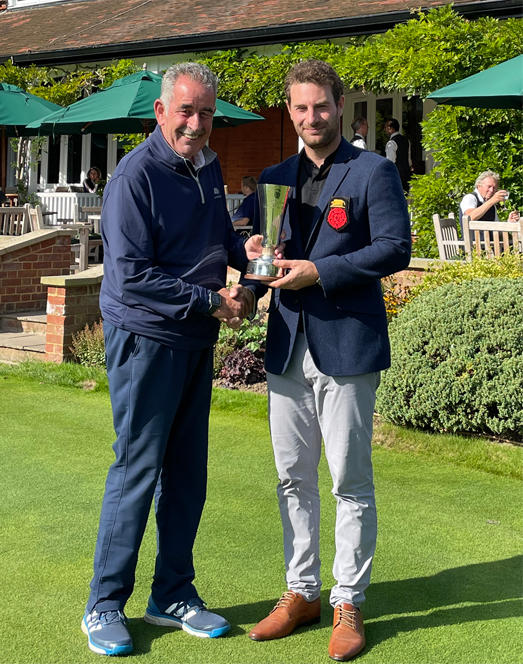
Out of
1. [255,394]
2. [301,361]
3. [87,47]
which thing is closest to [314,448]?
[301,361]

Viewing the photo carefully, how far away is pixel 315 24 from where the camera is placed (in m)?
16.0

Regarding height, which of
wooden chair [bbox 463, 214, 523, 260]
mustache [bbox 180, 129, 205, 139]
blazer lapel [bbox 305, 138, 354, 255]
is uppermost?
wooden chair [bbox 463, 214, 523, 260]

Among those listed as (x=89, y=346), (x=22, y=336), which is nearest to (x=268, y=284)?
(x=89, y=346)

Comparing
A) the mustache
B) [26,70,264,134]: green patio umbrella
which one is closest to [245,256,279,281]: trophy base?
the mustache

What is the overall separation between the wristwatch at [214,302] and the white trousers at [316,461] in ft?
1.20

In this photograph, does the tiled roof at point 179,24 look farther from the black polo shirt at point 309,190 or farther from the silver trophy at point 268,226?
the silver trophy at point 268,226

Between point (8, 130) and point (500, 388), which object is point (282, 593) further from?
point (8, 130)

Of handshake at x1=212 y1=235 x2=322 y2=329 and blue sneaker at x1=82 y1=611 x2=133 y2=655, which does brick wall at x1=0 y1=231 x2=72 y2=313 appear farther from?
blue sneaker at x1=82 y1=611 x2=133 y2=655

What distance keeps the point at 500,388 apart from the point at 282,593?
113 inches

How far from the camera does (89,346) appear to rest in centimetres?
920

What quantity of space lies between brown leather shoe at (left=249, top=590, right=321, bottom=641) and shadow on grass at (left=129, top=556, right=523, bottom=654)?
0.05 m

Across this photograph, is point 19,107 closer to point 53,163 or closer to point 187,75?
point 53,163

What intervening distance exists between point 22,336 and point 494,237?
5029 mm

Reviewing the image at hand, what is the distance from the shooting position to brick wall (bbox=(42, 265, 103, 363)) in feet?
30.2
